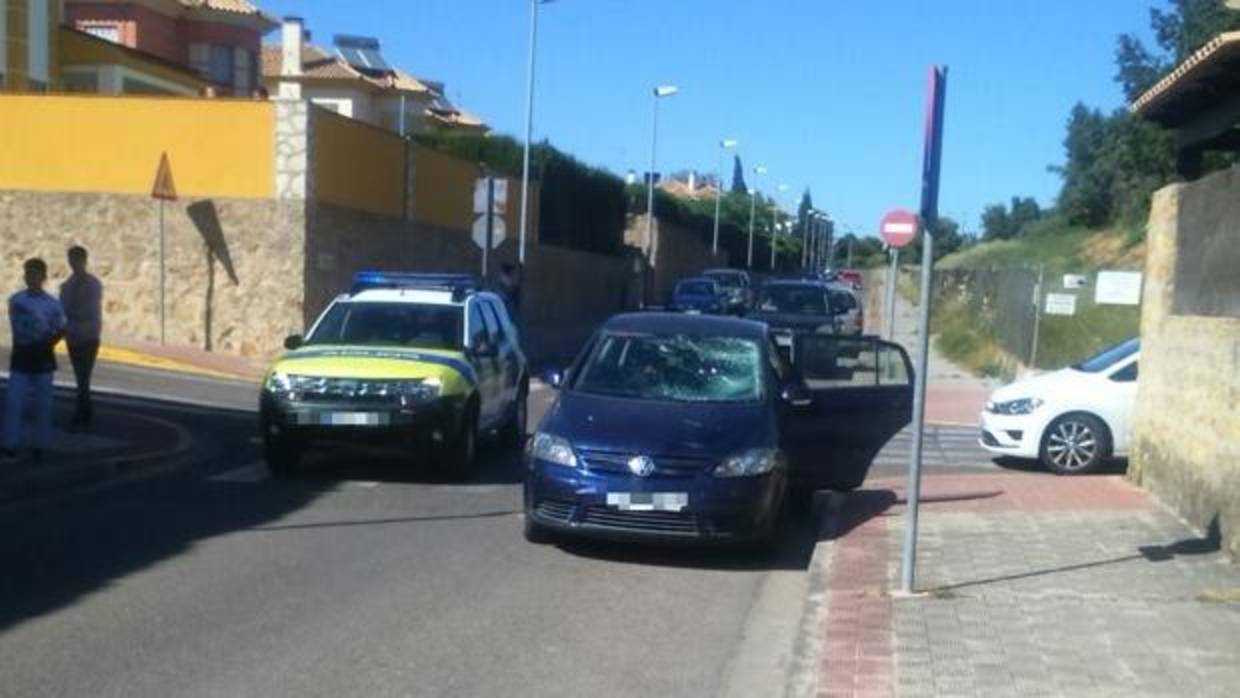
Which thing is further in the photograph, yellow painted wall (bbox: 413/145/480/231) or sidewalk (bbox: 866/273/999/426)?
yellow painted wall (bbox: 413/145/480/231)

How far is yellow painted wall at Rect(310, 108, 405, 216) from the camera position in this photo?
25.3 meters

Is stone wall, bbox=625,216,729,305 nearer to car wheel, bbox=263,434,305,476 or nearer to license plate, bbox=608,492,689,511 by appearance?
car wheel, bbox=263,434,305,476

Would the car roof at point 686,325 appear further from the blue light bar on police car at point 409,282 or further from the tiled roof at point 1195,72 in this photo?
the tiled roof at point 1195,72

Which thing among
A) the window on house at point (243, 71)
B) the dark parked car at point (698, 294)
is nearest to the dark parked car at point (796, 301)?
the dark parked car at point (698, 294)

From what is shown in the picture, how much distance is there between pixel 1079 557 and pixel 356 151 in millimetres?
19469

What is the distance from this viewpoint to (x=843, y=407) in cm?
1184

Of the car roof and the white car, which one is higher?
the car roof

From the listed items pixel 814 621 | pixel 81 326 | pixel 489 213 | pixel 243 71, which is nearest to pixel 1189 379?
pixel 814 621

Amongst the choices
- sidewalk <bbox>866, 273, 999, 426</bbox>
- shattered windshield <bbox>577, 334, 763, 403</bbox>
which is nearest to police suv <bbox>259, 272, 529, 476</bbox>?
shattered windshield <bbox>577, 334, 763, 403</bbox>

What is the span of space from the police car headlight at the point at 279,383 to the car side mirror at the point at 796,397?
444cm

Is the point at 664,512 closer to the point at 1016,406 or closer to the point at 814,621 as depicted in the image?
Answer: the point at 814,621

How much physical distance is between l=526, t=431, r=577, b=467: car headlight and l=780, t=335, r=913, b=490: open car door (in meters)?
1.76

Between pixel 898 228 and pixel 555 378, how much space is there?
28.5 ft

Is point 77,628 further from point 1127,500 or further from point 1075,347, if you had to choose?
point 1075,347
